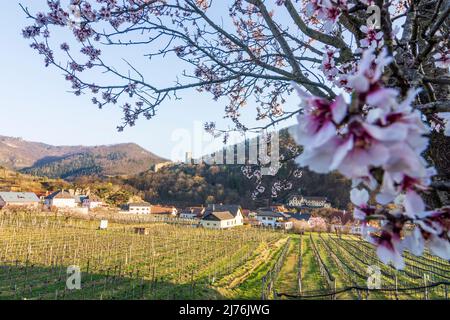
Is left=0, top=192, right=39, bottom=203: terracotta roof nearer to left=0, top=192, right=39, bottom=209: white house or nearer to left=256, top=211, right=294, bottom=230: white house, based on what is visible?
left=0, top=192, right=39, bottom=209: white house

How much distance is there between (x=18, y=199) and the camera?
53594 mm

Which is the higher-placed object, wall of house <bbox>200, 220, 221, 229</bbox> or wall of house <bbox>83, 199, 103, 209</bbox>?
wall of house <bbox>83, 199, 103, 209</bbox>

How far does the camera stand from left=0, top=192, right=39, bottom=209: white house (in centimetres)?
5156

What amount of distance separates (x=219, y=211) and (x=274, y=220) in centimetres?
884

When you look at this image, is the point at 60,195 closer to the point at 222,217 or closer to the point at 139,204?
the point at 139,204

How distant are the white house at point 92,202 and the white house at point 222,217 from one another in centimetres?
2361

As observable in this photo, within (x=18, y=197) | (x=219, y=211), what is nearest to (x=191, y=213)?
(x=219, y=211)

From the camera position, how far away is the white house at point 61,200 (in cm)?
5819

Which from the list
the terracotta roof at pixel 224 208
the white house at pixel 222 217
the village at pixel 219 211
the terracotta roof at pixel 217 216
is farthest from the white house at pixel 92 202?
the terracotta roof at pixel 217 216

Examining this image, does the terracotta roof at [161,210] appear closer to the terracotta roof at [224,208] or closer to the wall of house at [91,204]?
the wall of house at [91,204]

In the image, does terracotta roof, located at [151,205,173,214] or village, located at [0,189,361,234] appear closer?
village, located at [0,189,361,234]

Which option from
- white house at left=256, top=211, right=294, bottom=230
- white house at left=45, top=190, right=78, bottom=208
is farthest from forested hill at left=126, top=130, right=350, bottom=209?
white house at left=45, top=190, right=78, bottom=208

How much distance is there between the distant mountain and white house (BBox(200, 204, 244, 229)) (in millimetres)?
52601
